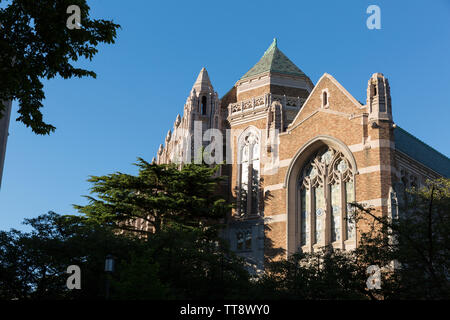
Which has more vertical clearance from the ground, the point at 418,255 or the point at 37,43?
the point at 37,43

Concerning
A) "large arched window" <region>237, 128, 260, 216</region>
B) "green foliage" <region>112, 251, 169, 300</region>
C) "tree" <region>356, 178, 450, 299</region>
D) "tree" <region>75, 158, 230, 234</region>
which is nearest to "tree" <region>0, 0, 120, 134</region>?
"green foliage" <region>112, 251, 169, 300</region>

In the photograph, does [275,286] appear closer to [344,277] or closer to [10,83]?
[344,277]

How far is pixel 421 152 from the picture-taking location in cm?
3925

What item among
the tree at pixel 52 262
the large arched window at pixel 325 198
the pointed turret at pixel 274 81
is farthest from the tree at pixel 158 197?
the pointed turret at pixel 274 81

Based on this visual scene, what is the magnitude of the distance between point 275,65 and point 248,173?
29.8 ft

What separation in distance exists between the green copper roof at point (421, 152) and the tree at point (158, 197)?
11.5 meters

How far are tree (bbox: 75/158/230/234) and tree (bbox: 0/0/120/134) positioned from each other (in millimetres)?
18090

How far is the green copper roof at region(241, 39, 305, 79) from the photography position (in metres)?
41.9

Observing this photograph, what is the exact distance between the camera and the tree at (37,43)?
13.9m

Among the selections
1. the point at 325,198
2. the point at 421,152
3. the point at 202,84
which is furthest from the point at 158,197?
the point at 421,152

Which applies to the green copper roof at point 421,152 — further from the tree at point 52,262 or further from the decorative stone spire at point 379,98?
the tree at point 52,262

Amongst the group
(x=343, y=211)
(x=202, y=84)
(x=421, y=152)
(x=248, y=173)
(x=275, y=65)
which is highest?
(x=275, y=65)

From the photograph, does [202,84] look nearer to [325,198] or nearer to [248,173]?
[248,173]
